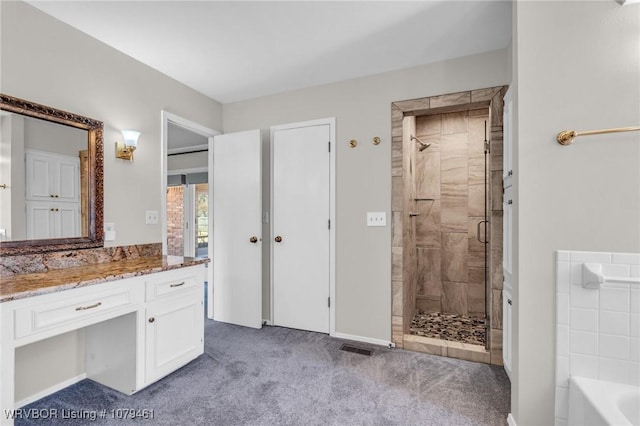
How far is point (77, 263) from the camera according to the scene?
204 cm

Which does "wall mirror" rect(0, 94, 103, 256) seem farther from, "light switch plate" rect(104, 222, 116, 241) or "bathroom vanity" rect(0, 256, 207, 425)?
"bathroom vanity" rect(0, 256, 207, 425)

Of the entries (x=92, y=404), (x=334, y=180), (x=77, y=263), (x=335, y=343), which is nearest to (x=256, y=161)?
(x=334, y=180)

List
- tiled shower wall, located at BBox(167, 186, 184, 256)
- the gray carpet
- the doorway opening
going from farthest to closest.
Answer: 1. tiled shower wall, located at BBox(167, 186, 184, 256)
2. the doorway opening
3. the gray carpet

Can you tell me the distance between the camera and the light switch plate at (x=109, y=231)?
2217 millimetres

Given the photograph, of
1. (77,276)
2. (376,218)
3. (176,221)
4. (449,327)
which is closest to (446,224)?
(449,327)

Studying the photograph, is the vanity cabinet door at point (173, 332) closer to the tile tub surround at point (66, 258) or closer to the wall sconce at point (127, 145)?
the tile tub surround at point (66, 258)

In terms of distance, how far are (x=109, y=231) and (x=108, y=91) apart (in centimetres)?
107

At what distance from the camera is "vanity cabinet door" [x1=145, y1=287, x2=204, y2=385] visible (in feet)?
6.33

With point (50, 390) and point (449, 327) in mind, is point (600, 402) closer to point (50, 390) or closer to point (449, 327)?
point (449, 327)

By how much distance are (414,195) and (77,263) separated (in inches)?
127

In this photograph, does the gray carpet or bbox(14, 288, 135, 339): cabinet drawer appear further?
the gray carpet

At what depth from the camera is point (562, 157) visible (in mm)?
1447

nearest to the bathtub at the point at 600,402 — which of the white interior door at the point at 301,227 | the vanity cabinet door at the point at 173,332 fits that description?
the white interior door at the point at 301,227

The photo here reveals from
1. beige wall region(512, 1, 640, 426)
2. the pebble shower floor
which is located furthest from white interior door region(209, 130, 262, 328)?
beige wall region(512, 1, 640, 426)
